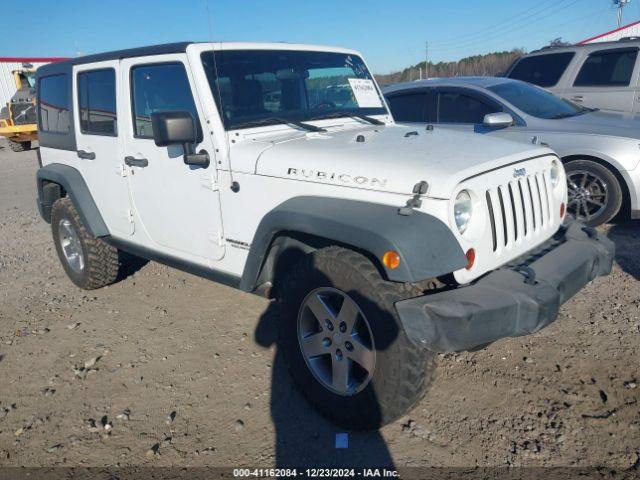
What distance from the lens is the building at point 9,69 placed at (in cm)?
2292

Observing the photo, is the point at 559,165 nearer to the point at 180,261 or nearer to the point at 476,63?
the point at 180,261

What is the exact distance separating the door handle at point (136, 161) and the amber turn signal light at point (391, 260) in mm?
2193

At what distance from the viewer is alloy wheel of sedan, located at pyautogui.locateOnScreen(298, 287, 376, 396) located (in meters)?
2.67

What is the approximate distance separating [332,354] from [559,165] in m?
1.91

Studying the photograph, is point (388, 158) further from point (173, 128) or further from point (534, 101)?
point (534, 101)

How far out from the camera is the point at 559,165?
3309 mm

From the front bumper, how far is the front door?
5.15 ft

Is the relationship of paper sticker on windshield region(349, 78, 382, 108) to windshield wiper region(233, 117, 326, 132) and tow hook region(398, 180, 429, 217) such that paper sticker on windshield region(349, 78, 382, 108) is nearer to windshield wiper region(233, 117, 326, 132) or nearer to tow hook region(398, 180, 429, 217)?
windshield wiper region(233, 117, 326, 132)

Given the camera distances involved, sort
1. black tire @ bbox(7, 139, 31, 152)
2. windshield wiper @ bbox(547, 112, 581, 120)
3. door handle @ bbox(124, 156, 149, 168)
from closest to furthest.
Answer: door handle @ bbox(124, 156, 149, 168) → windshield wiper @ bbox(547, 112, 581, 120) → black tire @ bbox(7, 139, 31, 152)

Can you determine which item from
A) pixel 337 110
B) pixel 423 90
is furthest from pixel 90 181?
pixel 423 90

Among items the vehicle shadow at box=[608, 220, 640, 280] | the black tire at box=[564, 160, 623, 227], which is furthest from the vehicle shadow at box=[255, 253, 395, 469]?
the black tire at box=[564, 160, 623, 227]

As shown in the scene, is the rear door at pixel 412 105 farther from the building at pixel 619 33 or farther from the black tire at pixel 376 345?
the building at pixel 619 33

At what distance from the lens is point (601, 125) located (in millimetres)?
5660

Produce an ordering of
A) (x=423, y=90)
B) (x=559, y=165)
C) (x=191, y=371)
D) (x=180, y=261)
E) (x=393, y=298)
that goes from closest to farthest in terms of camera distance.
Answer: (x=393, y=298) < (x=559, y=165) < (x=191, y=371) < (x=180, y=261) < (x=423, y=90)
